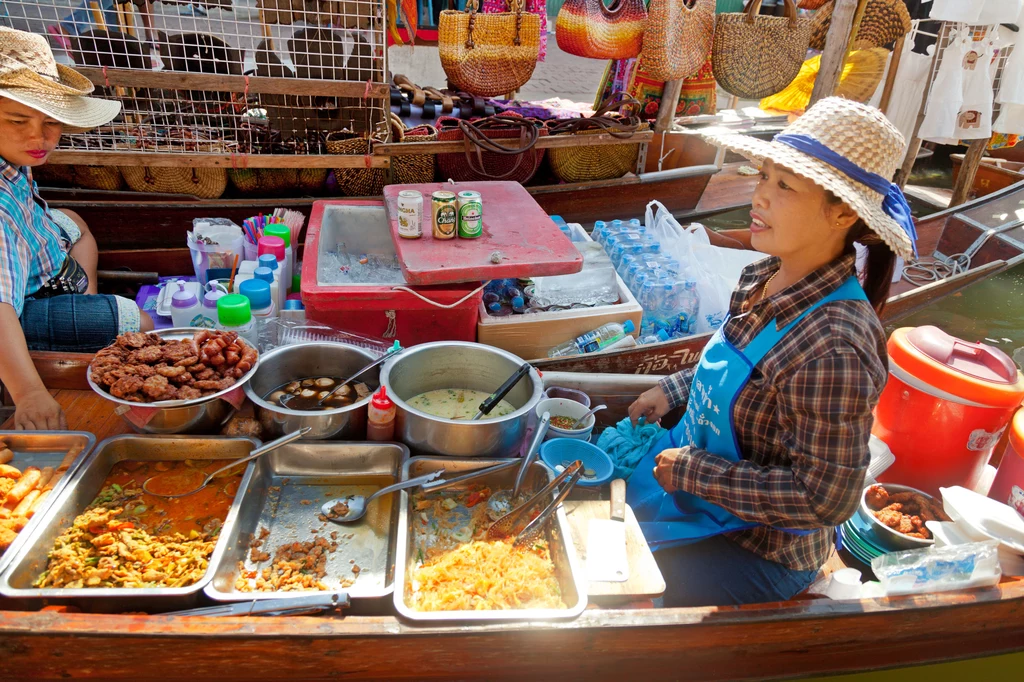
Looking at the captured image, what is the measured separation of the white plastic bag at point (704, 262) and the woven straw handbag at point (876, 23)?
2669 millimetres

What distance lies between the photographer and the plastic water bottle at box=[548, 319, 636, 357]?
3371mm

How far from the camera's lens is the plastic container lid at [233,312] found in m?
2.52

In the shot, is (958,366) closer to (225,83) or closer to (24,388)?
(24,388)

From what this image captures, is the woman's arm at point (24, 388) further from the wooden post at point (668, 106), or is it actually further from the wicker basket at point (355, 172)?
the wooden post at point (668, 106)

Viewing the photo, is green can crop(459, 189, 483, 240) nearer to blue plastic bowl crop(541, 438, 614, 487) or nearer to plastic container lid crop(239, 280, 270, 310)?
plastic container lid crop(239, 280, 270, 310)

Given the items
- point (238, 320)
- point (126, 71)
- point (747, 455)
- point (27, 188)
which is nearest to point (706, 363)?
point (747, 455)

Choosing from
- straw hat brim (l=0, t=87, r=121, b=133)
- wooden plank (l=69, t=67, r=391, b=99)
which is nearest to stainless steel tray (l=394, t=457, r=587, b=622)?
straw hat brim (l=0, t=87, r=121, b=133)

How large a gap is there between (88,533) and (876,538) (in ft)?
9.05

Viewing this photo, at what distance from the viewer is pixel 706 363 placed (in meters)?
2.13

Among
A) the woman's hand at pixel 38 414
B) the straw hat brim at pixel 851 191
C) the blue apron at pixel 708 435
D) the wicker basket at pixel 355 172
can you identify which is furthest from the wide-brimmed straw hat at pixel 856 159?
the wicker basket at pixel 355 172

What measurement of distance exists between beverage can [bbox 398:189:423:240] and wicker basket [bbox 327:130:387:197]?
→ 1.29 m

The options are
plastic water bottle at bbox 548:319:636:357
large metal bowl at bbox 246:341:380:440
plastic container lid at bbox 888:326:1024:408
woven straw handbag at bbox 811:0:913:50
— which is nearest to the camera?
large metal bowl at bbox 246:341:380:440

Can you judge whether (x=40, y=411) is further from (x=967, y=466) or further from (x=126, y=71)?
(x=967, y=466)

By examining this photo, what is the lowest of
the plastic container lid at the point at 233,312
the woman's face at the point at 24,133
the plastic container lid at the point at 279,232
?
the plastic container lid at the point at 279,232
